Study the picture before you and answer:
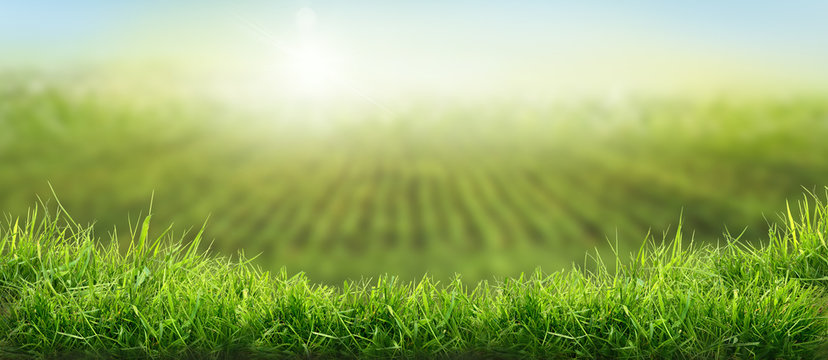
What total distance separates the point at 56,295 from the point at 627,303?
184 cm

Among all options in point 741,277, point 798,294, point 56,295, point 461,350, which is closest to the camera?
point 461,350

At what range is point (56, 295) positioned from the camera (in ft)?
6.63

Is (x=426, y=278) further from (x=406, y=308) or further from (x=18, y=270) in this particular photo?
(x=18, y=270)

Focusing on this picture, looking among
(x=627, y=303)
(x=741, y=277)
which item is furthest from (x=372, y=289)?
(x=741, y=277)

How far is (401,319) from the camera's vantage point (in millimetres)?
1961

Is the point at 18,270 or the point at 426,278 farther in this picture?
the point at 18,270

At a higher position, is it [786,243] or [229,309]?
[786,243]

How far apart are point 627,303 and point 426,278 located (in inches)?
25.7

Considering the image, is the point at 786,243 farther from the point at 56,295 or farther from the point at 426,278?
the point at 56,295

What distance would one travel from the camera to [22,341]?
1.93 m

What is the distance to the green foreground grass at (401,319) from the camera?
1869 mm

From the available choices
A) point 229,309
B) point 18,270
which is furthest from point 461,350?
point 18,270

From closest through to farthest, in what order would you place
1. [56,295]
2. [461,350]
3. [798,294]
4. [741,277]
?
[461,350] < [56,295] < [798,294] < [741,277]

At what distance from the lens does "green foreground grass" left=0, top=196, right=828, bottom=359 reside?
6.13 feet
